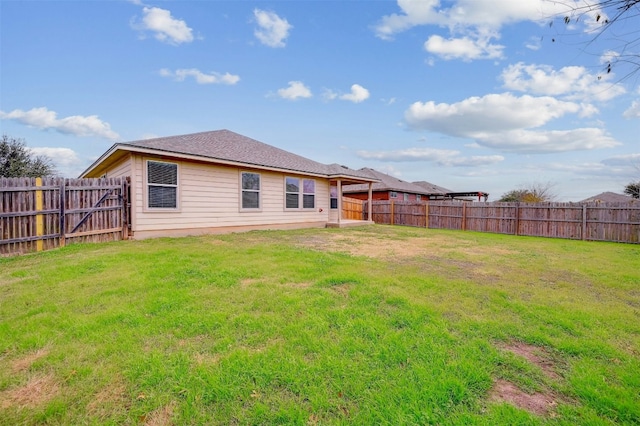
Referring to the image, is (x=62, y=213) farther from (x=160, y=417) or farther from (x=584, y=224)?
(x=584, y=224)

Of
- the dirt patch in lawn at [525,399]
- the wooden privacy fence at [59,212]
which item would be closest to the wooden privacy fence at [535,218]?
the dirt patch in lawn at [525,399]

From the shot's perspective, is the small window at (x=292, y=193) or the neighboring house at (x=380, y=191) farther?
the neighboring house at (x=380, y=191)

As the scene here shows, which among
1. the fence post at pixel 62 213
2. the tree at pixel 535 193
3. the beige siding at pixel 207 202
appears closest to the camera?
the fence post at pixel 62 213

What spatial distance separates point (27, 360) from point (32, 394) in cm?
60

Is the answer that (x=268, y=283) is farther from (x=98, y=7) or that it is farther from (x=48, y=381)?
(x=98, y=7)

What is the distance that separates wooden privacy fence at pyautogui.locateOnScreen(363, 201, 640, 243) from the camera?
38.1 ft

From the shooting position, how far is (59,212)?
284 inches

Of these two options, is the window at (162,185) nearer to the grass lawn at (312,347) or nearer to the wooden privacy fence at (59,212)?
the wooden privacy fence at (59,212)

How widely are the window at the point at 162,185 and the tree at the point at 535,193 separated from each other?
29.7 m

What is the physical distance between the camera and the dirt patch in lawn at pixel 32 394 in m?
1.89

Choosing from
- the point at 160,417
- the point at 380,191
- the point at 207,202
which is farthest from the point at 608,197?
the point at 160,417

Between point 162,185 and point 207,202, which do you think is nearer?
point 162,185

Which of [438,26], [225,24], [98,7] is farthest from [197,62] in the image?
[438,26]

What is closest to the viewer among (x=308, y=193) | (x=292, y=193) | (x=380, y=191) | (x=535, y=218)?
(x=292, y=193)
